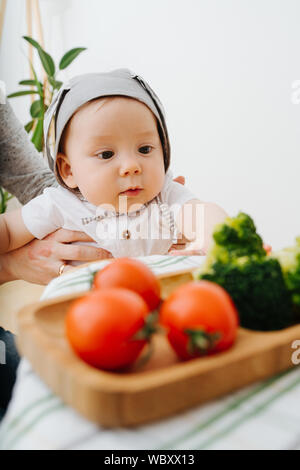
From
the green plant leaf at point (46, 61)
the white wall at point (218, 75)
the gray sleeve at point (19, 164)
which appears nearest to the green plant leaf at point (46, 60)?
the green plant leaf at point (46, 61)

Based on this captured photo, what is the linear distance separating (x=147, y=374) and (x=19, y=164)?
4.22 feet

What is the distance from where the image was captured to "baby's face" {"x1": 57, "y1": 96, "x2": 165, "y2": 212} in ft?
3.65

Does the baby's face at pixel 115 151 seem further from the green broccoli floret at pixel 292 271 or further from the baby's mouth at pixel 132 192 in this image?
the green broccoli floret at pixel 292 271

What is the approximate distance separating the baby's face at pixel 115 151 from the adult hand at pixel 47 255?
202mm

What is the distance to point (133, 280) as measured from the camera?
0.57 metres

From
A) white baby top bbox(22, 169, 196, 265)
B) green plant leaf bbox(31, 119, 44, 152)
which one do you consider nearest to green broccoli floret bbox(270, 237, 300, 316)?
white baby top bbox(22, 169, 196, 265)

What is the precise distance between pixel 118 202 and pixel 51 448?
859 millimetres

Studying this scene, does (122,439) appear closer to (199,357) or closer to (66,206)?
(199,357)

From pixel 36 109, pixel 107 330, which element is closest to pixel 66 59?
pixel 36 109

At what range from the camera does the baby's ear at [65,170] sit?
1269 millimetres

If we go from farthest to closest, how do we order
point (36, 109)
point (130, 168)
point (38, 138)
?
point (36, 109) < point (38, 138) < point (130, 168)

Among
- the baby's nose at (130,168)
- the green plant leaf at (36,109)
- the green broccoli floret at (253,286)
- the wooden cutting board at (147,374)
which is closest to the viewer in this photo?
the wooden cutting board at (147,374)

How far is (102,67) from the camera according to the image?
9.61 ft

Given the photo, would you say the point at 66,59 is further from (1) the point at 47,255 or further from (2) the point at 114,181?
(2) the point at 114,181
